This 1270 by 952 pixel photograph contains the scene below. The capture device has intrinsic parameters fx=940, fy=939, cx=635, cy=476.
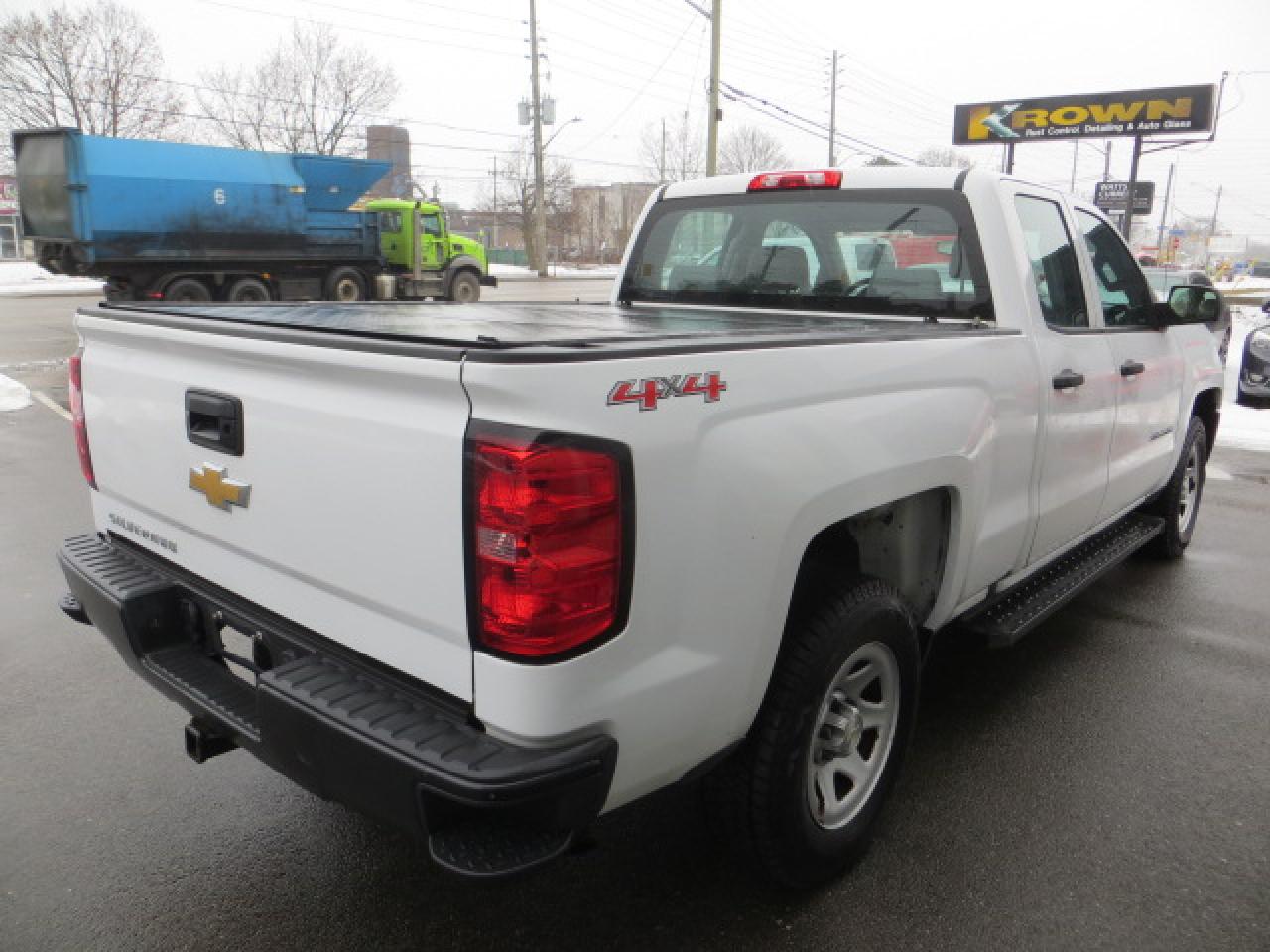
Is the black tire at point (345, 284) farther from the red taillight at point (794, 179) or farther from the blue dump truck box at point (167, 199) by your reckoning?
the red taillight at point (794, 179)

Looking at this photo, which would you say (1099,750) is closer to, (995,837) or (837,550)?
(995,837)

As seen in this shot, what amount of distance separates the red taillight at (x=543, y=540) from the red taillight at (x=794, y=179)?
254cm

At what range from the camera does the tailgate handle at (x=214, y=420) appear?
224cm

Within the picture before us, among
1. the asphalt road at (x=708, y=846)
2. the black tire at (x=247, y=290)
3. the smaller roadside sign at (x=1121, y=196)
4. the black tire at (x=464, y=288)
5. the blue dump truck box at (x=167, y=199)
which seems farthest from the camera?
the smaller roadside sign at (x=1121, y=196)

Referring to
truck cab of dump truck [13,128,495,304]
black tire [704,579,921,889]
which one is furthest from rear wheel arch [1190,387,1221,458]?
truck cab of dump truck [13,128,495,304]

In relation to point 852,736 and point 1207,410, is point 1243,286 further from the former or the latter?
point 852,736

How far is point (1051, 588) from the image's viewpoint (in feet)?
12.2

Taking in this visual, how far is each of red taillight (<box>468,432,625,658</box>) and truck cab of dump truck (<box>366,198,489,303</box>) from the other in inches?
852

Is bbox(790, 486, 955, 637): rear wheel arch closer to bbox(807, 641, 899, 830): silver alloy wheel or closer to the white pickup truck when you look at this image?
the white pickup truck

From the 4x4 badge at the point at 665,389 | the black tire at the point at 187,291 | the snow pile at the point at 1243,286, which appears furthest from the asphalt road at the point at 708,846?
the snow pile at the point at 1243,286

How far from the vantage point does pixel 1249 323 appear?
876 inches

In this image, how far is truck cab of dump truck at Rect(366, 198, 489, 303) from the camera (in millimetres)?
22828

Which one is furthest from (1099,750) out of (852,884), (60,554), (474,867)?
(60,554)

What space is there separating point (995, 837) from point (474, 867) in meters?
1.78
